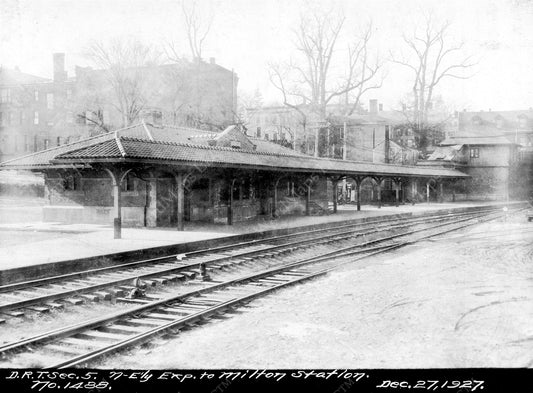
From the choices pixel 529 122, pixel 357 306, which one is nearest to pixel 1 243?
pixel 357 306

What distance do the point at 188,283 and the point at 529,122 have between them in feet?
190

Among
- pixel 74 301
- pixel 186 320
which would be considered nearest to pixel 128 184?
pixel 74 301

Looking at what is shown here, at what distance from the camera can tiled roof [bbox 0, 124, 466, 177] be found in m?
16.1

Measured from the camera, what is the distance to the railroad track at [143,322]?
539 cm

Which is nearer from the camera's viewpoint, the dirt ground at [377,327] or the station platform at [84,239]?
the dirt ground at [377,327]

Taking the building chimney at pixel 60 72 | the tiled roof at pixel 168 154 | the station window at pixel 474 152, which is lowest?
the tiled roof at pixel 168 154

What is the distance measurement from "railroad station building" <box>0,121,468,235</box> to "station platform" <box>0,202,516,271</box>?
2.91ft

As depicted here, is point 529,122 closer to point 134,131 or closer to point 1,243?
point 134,131

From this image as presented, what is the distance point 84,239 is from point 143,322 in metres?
8.96

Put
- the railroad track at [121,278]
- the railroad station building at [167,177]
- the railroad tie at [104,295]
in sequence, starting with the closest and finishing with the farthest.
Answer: the railroad track at [121,278] → the railroad tie at [104,295] → the railroad station building at [167,177]

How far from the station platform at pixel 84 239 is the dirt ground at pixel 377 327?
218 inches

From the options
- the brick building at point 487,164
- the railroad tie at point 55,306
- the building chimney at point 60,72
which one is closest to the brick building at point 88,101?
the building chimney at point 60,72

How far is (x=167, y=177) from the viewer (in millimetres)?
19484

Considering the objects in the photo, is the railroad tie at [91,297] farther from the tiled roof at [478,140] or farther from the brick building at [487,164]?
the tiled roof at [478,140]
